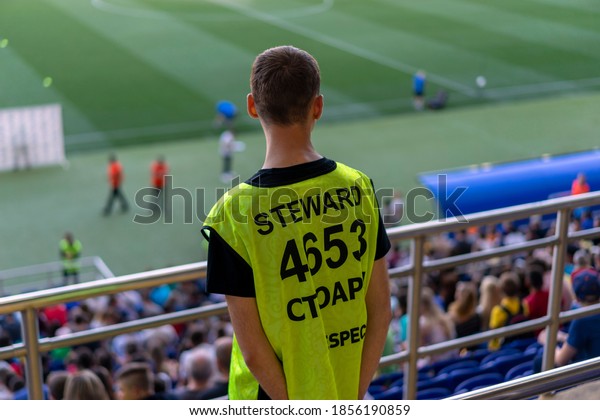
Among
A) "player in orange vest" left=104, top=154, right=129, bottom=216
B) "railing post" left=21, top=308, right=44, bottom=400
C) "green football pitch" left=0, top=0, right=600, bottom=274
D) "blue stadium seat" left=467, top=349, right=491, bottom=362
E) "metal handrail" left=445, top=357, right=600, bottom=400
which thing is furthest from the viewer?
"green football pitch" left=0, top=0, right=600, bottom=274

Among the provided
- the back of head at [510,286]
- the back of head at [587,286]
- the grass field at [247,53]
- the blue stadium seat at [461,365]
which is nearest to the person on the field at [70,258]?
the grass field at [247,53]

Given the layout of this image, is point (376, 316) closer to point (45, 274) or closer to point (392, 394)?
point (392, 394)

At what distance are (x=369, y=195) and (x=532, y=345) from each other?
3.19 metres

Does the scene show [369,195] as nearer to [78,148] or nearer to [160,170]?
[160,170]

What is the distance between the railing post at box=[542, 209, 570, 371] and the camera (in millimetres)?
3518

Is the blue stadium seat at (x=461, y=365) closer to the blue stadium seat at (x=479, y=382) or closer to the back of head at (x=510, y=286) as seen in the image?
the blue stadium seat at (x=479, y=382)

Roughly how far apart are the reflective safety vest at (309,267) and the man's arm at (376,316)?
3 centimetres

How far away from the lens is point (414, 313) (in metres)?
3.47

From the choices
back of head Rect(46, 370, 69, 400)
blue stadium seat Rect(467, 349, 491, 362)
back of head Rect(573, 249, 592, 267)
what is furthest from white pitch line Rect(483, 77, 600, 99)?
back of head Rect(46, 370, 69, 400)

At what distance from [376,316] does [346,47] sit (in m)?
24.1

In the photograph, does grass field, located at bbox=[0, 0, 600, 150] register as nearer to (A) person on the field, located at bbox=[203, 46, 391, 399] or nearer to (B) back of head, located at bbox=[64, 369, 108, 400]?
(B) back of head, located at bbox=[64, 369, 108, 400]

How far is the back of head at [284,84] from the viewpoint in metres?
2.17

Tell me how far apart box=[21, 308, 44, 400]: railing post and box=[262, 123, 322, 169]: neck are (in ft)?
3.28

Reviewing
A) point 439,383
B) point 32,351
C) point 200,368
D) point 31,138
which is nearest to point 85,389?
point 200,368
